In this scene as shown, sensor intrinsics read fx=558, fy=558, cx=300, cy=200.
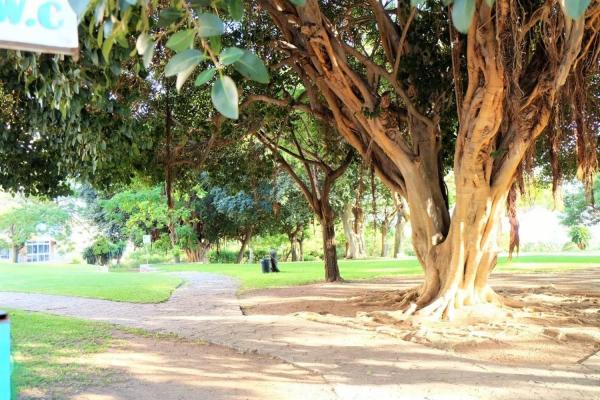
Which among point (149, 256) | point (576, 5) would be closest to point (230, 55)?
point (576, 5)

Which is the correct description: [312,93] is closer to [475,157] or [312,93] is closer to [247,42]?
[247,42]

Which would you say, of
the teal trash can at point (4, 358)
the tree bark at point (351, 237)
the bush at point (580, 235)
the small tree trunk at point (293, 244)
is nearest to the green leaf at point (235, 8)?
the teal trash can at point (4, 358)

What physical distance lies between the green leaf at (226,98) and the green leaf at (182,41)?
0.16 m

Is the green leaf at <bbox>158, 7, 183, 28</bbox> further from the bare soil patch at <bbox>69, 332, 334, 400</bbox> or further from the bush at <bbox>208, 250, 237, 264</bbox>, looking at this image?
the bush at <bbox>208, 250, 237, 264</bbox>

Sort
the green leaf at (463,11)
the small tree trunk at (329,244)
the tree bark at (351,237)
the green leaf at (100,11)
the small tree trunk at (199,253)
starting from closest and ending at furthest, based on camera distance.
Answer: the green leaf at (463,11) → the green leaf at (100,11) → the small tree trunk at (329,244) → the tree bark at (351,237) → the small tree trunk at (199,253)

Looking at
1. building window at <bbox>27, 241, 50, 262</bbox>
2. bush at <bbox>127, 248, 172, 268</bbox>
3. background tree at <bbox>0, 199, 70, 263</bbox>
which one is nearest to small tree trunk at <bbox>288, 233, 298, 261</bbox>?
bush at <bbox>127, 248, 172, 268</bbox>

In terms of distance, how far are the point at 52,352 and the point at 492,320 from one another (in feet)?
19.2

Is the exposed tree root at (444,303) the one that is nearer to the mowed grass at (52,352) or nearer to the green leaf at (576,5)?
the mowed grass at (52,352)

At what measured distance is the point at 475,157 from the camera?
26.3 feet

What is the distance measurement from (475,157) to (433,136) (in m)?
1.35

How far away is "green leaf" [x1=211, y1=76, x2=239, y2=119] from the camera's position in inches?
48.4

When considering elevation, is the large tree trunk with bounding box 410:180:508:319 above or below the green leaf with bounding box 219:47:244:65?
below

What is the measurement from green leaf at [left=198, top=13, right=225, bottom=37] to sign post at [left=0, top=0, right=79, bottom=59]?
612mm

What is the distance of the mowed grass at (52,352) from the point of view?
5.31 meters
